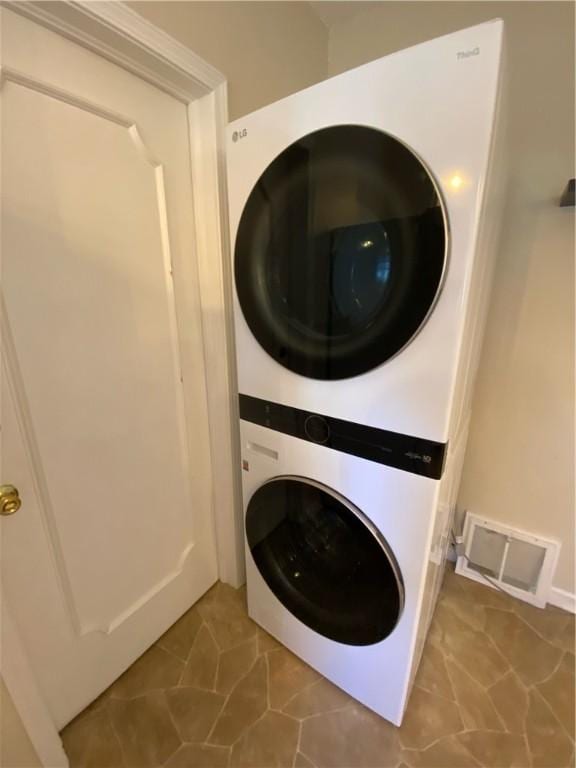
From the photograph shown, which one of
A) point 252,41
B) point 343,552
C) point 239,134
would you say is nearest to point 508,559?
point 343,552

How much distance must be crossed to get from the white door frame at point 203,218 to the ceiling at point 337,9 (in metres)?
0.68

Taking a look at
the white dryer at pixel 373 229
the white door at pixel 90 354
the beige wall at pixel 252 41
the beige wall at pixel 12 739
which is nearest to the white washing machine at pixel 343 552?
the white dryer at pixel 373 229

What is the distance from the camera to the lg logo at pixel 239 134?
2.94ft

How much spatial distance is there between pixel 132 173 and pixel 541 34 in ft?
4.38

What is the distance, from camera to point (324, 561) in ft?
3.65

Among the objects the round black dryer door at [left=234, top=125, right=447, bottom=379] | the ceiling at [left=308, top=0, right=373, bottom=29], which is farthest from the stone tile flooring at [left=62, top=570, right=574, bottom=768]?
the ceiling at [left=308, top=0, right=373, bottom=29]

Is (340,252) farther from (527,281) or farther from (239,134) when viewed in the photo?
(527,281)

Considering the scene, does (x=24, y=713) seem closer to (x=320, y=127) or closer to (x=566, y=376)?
(x=320, y=127)

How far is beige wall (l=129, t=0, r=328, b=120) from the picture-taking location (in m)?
0.96

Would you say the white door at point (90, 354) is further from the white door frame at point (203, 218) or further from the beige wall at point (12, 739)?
the beige wall at point (12, 739)

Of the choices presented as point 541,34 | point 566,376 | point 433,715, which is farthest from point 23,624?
point 541,34

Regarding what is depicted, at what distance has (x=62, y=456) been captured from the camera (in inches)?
37.6

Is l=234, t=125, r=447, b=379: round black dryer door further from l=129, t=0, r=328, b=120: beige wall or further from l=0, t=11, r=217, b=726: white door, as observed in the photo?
l=129, t=0, r=328, b=120: beige wall

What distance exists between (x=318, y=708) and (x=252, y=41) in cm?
216
